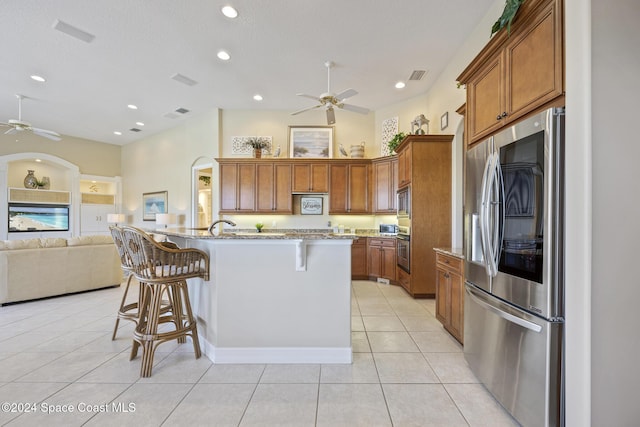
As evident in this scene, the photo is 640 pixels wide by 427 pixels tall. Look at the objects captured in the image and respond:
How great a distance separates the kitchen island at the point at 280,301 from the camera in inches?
85.6

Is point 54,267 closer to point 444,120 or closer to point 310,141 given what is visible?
point 310,141

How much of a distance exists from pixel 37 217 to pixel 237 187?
5.77 metres

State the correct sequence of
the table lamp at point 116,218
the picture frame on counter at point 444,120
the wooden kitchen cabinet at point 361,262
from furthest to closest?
the table lamp at point 116,218
the wooden kitchen cabinet at point 361,262
the picture frame on counter at point 444,120

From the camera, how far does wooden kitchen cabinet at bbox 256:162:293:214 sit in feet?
17.8

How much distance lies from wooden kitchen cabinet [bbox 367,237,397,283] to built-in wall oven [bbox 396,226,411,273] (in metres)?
0.18

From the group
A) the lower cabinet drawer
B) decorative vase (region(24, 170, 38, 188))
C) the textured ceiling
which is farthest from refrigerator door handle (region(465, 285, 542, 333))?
decorative vase (region(24, 170, 38, 188))

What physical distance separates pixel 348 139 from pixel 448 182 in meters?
2.48

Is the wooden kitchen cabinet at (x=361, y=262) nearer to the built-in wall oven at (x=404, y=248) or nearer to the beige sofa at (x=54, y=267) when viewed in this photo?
the built-in wall oven at (x=404, y=248)

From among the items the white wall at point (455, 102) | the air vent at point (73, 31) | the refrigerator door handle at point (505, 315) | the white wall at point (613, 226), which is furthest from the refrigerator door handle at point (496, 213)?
the air vent at point (73, 31)

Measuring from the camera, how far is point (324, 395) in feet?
5.86

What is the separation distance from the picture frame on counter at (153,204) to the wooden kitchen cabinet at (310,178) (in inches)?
147

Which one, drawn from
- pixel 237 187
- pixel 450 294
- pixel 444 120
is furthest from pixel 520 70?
pixel 237 187

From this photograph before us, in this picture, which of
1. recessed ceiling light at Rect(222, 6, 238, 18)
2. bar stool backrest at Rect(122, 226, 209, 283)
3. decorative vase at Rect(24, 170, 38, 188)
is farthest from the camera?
decorative vase at Rect(24, 170, 38, 188)

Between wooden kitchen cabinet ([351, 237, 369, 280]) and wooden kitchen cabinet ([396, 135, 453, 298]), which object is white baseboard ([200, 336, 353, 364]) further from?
wooden kitchen cabinet ([351, 237, 369, 280])
